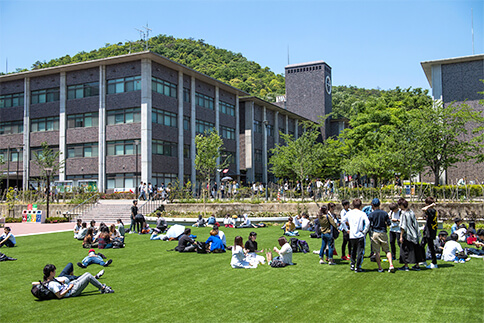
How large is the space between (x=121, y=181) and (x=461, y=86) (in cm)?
3713

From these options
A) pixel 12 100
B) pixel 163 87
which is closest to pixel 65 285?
pixel 163 87

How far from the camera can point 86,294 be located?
922cm

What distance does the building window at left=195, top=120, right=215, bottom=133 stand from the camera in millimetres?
52531

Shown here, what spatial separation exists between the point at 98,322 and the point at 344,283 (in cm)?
540

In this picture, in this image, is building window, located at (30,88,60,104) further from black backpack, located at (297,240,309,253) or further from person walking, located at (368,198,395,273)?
person walking, located at (368,198,395,273)

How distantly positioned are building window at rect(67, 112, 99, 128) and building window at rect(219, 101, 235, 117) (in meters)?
17.0

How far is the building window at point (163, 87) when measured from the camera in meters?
45.9

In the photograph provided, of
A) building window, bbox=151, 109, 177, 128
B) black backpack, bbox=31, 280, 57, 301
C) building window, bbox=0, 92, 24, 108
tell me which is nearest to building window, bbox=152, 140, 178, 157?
building window, bbox=151, 109, 177, 128

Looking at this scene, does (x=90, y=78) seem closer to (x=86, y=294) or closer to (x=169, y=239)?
(x=169, y=239)

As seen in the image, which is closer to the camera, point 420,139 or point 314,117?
point 420,139

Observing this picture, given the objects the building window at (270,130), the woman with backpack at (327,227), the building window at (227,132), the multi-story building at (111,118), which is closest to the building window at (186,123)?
the multi-story building at (111,118)

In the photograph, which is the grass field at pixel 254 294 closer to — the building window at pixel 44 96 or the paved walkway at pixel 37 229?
the paved walkway at pixel 37 229

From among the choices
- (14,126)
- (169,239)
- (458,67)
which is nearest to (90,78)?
(14,126)

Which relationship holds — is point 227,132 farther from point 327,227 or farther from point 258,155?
point 327,227
